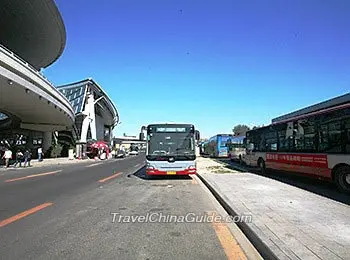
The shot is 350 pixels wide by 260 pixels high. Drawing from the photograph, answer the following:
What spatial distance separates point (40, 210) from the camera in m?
9.23

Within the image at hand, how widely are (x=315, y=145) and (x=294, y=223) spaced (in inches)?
302

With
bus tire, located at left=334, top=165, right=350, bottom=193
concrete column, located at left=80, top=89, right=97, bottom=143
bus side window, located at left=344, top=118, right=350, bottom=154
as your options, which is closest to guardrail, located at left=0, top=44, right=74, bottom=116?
bus side window, located at left=344, top=118, right=350, bottom=154

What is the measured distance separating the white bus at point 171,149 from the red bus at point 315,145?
400 centimetres

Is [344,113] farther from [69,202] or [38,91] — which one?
[38,91]

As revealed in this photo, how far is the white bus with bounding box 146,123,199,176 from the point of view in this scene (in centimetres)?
1753

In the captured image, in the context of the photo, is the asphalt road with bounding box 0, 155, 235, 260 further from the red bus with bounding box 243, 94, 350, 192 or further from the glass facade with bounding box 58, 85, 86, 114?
the glass facade with bounding box 58, 85, 86, 114

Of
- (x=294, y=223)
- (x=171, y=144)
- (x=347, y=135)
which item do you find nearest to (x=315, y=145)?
(x=347, y=135)

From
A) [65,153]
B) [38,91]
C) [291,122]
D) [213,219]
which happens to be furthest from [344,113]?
[65,153]

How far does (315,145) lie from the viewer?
1382 cm

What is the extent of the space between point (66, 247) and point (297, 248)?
11.1ft

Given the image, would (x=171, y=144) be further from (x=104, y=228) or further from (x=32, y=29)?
(x=32, y=29)

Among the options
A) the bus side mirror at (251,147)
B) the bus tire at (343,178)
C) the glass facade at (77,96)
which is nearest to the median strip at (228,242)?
the bus tire at (343,178)

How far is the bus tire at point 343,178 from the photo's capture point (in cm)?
1166

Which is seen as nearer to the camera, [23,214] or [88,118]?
[23,214]
